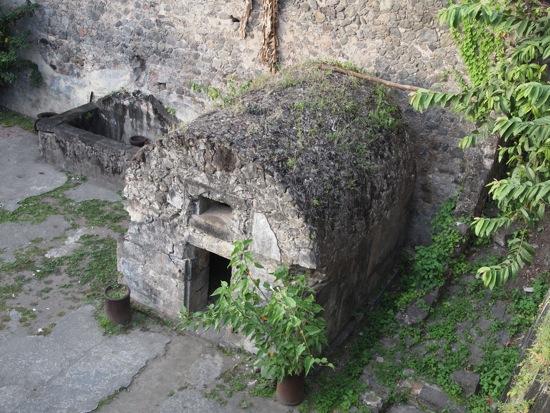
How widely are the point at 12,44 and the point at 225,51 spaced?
475 centimetres

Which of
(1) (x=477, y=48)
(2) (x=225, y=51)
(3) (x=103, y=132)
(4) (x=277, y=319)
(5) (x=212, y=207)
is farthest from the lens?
(3) (x=103, y=132)

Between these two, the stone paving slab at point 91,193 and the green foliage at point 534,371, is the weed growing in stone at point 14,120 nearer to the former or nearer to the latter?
the stone paving slab at point 91,193

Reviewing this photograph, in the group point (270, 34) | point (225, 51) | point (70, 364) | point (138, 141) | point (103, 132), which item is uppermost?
point (270, 34)

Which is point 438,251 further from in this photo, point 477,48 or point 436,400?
point 477,48

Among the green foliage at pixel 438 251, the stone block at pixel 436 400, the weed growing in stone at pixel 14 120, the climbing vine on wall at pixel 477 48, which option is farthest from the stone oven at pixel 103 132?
the stone block at pixel 436 400

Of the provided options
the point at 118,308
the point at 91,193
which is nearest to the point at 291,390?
the point at 118,308

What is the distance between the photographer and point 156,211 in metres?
8.03

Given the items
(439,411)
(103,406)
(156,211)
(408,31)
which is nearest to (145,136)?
(156,211)

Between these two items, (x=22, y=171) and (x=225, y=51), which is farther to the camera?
(x=22, y=171)

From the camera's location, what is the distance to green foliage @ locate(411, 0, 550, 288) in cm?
636

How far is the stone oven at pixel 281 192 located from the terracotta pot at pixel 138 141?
144 inches

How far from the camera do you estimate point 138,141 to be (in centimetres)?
1199

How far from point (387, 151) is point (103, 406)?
4.40 m

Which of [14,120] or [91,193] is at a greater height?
[14,120]
